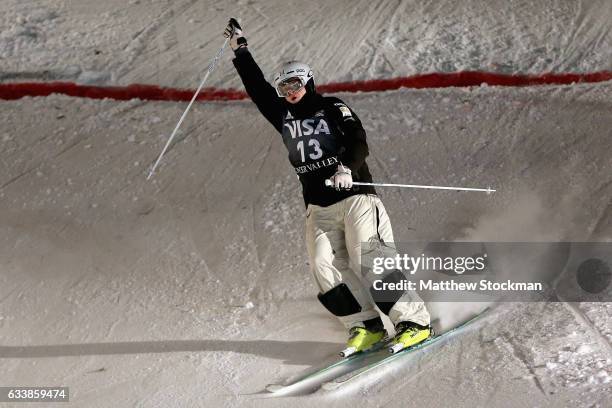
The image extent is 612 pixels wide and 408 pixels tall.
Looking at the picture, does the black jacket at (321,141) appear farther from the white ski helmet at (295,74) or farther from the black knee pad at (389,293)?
the black knee pad at (389,293)

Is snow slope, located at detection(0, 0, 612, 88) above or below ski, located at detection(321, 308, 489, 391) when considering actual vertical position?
above

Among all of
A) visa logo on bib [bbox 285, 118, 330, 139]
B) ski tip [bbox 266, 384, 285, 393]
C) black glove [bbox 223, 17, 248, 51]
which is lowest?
ski tip [bbox 266, 384, 285, 393]

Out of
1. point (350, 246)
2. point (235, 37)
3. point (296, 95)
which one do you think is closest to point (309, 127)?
point (296, 95)

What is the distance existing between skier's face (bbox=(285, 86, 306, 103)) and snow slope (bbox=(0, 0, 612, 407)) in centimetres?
167

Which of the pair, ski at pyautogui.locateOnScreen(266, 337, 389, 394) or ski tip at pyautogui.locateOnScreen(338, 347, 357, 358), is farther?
ski tip at pyautogui.locateOnScreen(338, 347, 357, 358)

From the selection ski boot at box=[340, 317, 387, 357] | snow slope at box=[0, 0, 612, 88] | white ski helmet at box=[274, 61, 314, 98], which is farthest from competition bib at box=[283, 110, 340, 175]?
snow slope at box=[0, 0, 612, 88]

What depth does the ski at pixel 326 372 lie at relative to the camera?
6.37 m

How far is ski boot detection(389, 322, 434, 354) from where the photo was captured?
256 inches

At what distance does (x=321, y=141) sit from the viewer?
254 inches

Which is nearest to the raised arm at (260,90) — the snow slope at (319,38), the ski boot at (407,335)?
the ski boot at (407,335)

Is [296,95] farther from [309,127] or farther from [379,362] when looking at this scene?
[379,362]

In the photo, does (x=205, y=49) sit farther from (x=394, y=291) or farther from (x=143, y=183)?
(x=394, y=291)

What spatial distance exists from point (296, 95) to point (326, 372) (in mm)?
1827

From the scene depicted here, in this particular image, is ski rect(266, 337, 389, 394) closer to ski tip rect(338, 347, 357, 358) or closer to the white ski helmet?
ski tip rect(338, 347, 357, 358)
